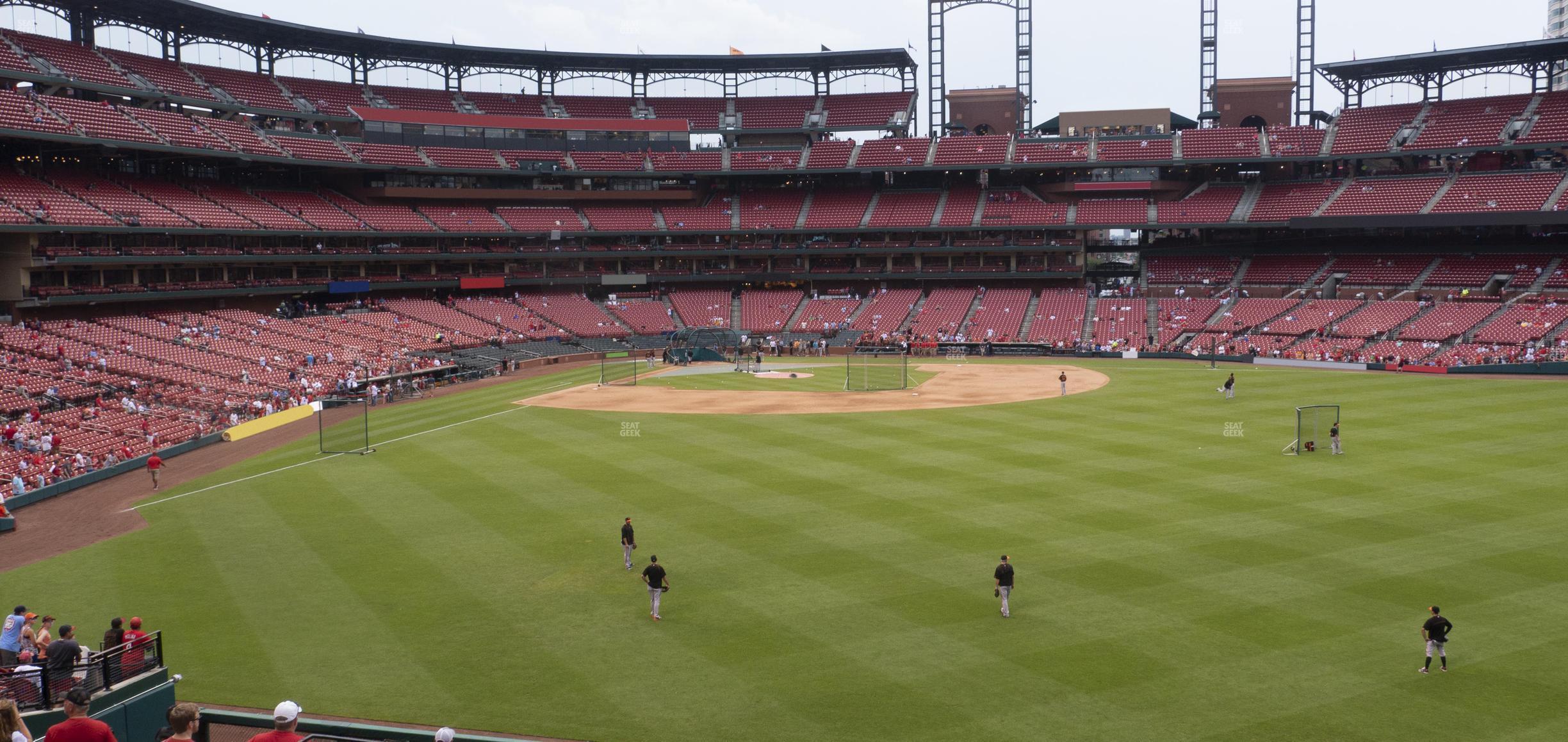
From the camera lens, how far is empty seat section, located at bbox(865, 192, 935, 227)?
3519 inches

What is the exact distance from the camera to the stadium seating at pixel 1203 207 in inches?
3270

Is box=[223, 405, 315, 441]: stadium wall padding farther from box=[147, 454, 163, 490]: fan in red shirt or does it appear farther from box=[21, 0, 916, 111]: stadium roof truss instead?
box=[21, 0, 916, 111]: stadium roof truss

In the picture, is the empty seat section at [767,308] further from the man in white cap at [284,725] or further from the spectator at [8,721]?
the spectator at [8,721]

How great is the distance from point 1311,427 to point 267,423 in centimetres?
4403

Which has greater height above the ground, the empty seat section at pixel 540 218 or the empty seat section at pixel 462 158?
the empty seat section at pixel 462 158

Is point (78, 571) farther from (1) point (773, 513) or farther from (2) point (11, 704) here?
(2) point (11, 704)

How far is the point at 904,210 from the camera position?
91625 mm

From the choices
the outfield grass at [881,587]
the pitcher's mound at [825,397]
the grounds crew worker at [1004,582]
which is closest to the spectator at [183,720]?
the outfield grass at [881,587]

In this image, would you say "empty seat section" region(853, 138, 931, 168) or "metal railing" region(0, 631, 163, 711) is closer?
"metal railing" region(0, 631, 163, 711)

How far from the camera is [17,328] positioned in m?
Answer: 50.0

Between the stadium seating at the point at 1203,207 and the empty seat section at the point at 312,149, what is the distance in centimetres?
5991

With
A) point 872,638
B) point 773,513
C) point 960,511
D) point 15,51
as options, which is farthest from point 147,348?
point 872,638

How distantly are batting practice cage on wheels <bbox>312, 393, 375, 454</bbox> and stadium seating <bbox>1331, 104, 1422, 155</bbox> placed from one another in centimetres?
7361

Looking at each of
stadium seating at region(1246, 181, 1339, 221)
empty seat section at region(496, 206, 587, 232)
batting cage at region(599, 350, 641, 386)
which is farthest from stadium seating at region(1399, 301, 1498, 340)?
empty seat section at region(496, 206, 587, 232)
